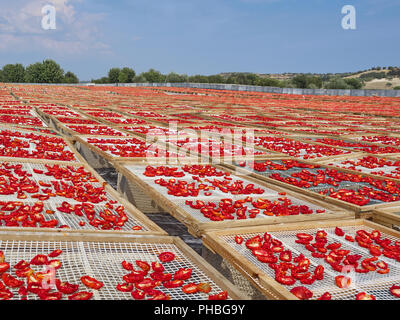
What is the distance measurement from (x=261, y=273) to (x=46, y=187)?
316cm

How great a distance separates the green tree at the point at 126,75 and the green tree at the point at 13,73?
2923 cm

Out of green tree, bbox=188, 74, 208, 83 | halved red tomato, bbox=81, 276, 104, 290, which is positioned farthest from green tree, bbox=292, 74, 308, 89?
halved red tomato, bbox=81, 276, 104, 290

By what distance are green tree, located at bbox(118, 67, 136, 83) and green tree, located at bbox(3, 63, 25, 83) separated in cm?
2923

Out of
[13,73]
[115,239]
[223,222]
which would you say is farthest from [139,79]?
[115,239]

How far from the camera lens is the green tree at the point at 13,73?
103m

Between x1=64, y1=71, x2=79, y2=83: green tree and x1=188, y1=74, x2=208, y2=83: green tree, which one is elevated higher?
x1=64, y1=71, x2=79, y2=83: green tree

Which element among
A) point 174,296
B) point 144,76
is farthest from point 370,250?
point 144,76

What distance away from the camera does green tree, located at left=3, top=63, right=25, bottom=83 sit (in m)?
103

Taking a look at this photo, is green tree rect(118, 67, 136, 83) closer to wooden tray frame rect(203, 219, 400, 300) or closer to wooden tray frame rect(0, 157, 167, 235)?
wooden tray frame rect(0, 157, 167, 235)

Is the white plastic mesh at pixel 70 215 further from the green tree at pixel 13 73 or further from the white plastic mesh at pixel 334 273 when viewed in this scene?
the green tree at pixel 13 73

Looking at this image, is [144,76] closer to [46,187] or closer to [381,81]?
[381,81]

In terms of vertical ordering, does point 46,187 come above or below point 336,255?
above

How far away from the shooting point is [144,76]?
3949 inches

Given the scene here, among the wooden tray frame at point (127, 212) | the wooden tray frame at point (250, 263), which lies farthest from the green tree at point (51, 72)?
the wooden tray frame at point (250, 263)
